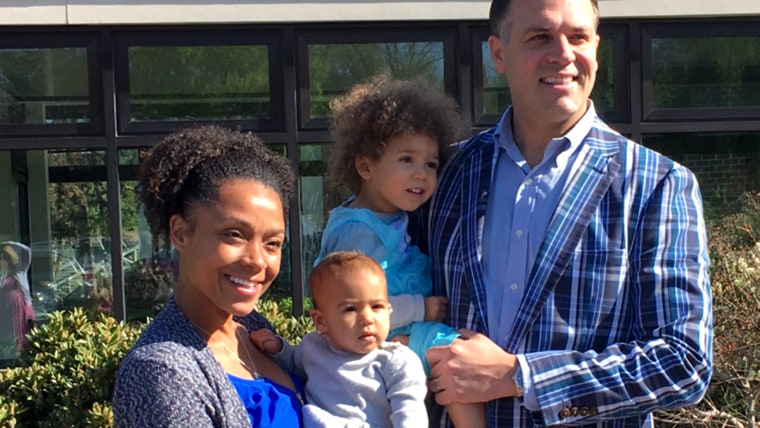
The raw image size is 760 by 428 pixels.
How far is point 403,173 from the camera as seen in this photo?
2.68 metres

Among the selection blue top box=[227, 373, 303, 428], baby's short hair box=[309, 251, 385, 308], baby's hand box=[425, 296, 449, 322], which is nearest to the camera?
blue top box=[227, 373, 303, 428]

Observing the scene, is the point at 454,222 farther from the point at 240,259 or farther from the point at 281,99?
the point at 281,99

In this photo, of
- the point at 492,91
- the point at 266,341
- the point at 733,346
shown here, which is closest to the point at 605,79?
the point at 492,91

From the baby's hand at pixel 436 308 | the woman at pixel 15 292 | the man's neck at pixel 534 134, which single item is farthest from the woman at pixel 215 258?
the woman at pixel 15 292

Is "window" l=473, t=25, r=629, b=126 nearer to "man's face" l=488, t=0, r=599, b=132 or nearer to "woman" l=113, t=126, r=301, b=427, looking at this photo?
"man's face" l=488, t=0, r=599, b=132

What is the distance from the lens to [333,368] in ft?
7.59

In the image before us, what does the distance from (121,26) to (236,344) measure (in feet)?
14.8

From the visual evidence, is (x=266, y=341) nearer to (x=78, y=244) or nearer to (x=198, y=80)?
(x=198, y=80)

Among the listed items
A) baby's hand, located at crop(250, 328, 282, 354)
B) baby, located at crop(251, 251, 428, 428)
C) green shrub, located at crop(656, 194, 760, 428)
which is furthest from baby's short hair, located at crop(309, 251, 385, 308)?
green shrub, located at crop(656, 194, 760, 428)

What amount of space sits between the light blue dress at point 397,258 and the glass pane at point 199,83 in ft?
11.9

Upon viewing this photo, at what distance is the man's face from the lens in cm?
235

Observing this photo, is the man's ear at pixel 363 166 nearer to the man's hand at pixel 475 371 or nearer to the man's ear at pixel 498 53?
the man's ear at pixel 498 53

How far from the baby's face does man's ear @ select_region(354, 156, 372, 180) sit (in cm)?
58

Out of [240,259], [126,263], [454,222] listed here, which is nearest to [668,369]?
[454,222]
